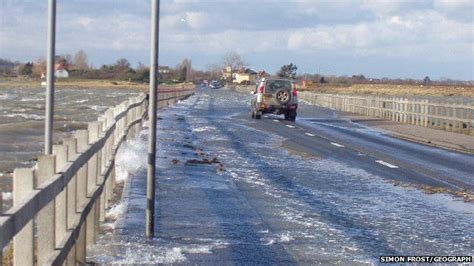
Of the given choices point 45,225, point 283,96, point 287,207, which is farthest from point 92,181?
point 283,96

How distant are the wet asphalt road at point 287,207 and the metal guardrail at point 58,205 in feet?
2.42

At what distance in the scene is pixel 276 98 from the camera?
128 ft

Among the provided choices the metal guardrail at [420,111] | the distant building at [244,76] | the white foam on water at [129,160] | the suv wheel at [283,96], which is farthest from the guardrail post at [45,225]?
the distant building at [244,76]

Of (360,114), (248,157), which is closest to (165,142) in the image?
(248,157)

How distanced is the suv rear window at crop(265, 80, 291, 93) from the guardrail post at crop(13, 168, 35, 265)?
34271 millimetres

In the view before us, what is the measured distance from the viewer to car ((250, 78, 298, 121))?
39.0 m

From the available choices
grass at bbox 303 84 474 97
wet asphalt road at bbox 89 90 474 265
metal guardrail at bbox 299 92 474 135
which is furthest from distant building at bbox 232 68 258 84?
wet asphalt road at bbox 89 90 474 265

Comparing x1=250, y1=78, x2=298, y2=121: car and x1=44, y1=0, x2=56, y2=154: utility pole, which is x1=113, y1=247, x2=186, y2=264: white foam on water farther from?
x1=250, y1=78, x2=298, y2=121: car

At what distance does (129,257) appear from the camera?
8438 mm

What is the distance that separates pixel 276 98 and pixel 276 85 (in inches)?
38.9

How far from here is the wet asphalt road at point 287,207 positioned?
898cm

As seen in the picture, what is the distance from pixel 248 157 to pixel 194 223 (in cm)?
966

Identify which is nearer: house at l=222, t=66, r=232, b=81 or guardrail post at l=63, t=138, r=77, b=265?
guardrail post at l=63, t=138, r=77, b=265

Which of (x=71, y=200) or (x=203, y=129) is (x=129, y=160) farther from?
(x=203, y=129)
